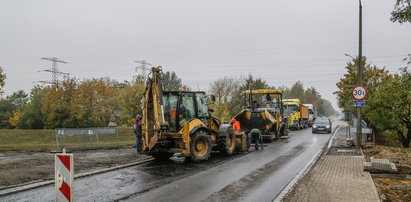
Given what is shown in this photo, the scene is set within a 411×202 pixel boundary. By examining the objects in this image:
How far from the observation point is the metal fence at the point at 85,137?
17.7 m

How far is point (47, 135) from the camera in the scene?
1048 inches

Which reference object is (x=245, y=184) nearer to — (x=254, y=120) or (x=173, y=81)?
Result: (x=254, y=120)

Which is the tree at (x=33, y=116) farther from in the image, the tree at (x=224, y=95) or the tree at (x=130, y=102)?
the tree at (x=224, y=95)

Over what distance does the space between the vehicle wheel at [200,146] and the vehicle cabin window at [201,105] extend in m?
1.12

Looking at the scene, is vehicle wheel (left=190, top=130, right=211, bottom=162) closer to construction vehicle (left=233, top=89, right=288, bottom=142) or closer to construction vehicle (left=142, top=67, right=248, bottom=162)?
construction vehicle (left=142, top=67, right=248, bottom=162)

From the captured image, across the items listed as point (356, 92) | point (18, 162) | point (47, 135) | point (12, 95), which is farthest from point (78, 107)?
point (12, 95)

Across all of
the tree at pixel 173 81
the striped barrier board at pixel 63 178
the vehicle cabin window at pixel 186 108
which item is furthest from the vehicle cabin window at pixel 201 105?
the tree at pixel 173 81

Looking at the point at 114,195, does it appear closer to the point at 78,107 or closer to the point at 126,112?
the point at 78,107

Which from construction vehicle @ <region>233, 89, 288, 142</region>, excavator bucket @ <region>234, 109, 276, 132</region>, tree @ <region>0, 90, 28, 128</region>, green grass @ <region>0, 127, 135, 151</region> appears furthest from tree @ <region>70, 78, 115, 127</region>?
excavator bucket @ <region>234, 109, 276, 132</region>

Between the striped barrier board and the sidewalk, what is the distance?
422 centimetres

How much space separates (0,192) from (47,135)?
20.5 metres

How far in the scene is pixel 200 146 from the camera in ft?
44.3

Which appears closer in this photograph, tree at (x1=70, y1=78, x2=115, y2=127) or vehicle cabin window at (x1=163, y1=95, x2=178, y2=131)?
vehicle cabin window at (x1=163, y1=95, x2=178, y2=131)

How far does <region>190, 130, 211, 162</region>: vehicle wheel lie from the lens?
1276 centimetres
